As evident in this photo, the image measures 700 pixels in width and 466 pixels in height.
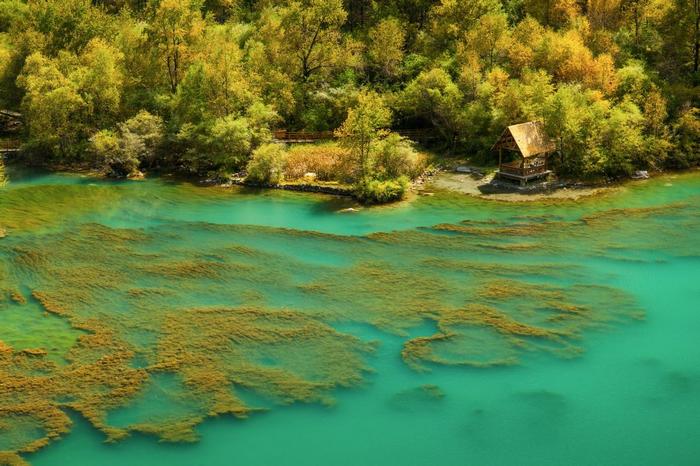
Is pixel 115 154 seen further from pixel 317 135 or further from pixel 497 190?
pixel 497 190

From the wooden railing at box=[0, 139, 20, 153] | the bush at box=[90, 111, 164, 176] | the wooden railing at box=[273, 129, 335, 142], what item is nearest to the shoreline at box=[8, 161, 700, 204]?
the bush at box=[90, 111, 164, 176]

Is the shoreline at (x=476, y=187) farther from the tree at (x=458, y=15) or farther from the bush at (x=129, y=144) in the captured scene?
the tree at (x=458, y=15)

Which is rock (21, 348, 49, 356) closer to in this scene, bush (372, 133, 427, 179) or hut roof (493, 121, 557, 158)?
bush (372, 133, 427, 179)

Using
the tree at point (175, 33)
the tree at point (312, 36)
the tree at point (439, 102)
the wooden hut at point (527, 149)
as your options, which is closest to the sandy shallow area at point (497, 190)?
the wooden hut at point (527, 149)

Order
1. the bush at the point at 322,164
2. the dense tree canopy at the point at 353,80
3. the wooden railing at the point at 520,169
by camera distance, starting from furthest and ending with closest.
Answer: the bush at the point at 322,164
the dense tree canopy at the point at 353,80
the wooden railing at the point at 520,169

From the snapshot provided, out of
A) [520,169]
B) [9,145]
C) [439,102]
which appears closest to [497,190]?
[520,169]

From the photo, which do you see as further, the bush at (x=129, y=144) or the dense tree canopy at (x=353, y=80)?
the bush at (x=129, y=144)

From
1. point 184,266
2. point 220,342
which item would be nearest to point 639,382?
point 220,342

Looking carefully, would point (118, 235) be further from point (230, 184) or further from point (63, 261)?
point (230, 184)
